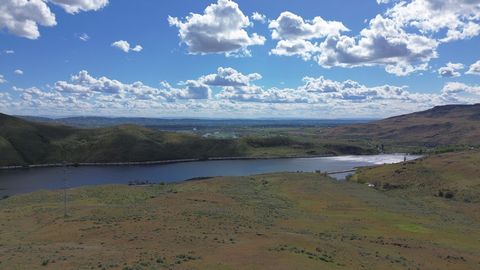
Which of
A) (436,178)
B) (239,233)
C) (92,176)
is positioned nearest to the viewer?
(239,233)

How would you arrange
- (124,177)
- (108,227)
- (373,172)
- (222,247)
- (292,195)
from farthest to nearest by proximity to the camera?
(124,177)
(373,172)
(292,195)
(108,227)
(222,247)

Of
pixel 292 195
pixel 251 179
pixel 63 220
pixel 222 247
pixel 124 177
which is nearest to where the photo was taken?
pixel 222 247

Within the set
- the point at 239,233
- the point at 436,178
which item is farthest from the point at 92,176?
the point at 239,233

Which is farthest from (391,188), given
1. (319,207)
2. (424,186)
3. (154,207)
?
(154,207)

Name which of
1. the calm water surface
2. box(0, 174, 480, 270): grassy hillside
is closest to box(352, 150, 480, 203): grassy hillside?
box(0, 174, 480, 270): grassy hillside

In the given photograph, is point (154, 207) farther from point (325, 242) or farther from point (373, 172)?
point (373, 172)

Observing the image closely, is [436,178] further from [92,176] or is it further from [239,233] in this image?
[92,176]

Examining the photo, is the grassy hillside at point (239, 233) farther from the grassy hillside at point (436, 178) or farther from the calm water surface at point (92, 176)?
the calm water surface at point (92, 176)
